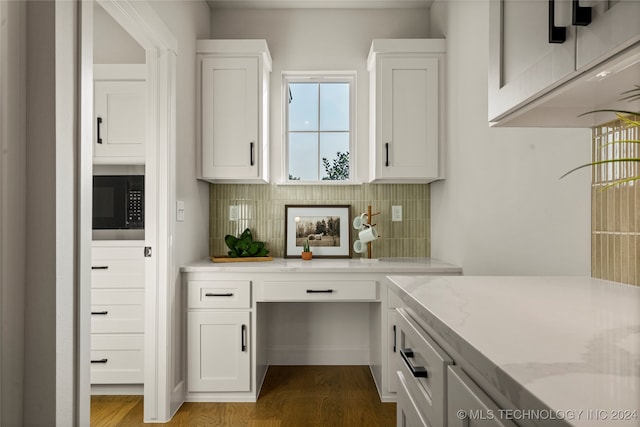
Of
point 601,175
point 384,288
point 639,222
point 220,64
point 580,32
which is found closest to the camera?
point 580,32

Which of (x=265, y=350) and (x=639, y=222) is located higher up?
(x=639, y=222)

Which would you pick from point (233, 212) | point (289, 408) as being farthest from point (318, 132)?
point (289, 408)

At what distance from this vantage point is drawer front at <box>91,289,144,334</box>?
105 inches

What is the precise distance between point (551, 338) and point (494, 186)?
5.05 ft

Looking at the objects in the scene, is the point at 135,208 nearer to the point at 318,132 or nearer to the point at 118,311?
the point at 118,311

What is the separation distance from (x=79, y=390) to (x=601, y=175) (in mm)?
1880

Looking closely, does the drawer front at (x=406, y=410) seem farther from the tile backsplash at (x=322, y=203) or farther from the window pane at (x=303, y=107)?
the window pane at (x=303, y=107)

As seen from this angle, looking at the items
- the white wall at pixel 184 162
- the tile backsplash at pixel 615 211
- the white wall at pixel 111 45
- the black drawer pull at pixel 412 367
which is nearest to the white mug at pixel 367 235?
the white wall at pixel 184 162

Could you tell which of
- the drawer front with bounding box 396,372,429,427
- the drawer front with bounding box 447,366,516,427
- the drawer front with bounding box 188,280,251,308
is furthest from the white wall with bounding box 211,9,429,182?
the drawer front with bounding box 447,366,516,427

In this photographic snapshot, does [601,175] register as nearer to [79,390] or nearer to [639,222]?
[639,222]

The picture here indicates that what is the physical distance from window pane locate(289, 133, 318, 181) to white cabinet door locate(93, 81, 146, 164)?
1.11 meters

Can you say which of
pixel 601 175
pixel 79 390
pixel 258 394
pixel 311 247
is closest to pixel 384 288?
pixel 311 247

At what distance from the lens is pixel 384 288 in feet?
8.45

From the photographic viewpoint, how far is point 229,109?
114 inches
